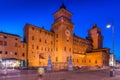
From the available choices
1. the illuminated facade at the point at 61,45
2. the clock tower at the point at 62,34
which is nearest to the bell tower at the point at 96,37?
A: the illuminated facade at the point at 61,45

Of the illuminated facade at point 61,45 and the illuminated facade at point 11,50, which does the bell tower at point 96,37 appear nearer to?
the illuminated facade at point 61,45

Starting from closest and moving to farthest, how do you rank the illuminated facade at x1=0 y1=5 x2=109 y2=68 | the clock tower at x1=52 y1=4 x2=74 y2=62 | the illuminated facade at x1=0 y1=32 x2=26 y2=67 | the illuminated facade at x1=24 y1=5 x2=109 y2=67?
the illuminated facade at x1=0 y1=32 x2=26 y2=67 → the illuminated facade at x1=0 y1=5 x2=109 y2=68 → the illuminated facade at x1=24 y1=5 x2=109 y2=67 → the clock tower at x1=52 y1=4 x2=74 y2=62

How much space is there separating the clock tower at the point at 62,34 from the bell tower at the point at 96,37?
28821 millimetres

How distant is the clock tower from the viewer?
256 ft

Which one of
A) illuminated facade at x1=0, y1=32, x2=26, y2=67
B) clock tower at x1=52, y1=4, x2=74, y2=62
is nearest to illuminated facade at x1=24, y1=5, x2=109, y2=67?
clock tower at x1=52, y1=4, x2=74, y2=62

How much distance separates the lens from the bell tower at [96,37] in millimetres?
107688

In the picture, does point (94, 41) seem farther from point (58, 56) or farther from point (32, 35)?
point (32, 35)

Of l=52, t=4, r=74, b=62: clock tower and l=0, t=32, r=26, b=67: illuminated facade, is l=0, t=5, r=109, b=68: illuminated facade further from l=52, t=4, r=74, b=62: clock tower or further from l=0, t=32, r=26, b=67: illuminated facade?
l=0, t=32, r=26, b=67: illuminated facade

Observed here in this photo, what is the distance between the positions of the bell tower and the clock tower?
28821mm

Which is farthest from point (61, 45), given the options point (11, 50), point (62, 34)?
point (11, 50)

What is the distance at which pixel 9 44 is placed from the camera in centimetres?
5941

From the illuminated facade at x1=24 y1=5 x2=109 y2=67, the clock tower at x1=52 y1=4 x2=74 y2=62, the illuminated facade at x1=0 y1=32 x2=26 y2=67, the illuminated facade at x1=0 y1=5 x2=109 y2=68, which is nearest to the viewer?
the illuminated facade at x1=0 y1=32 x2=26 y2=67

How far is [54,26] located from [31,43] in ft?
64.7

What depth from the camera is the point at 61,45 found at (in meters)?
78.2
